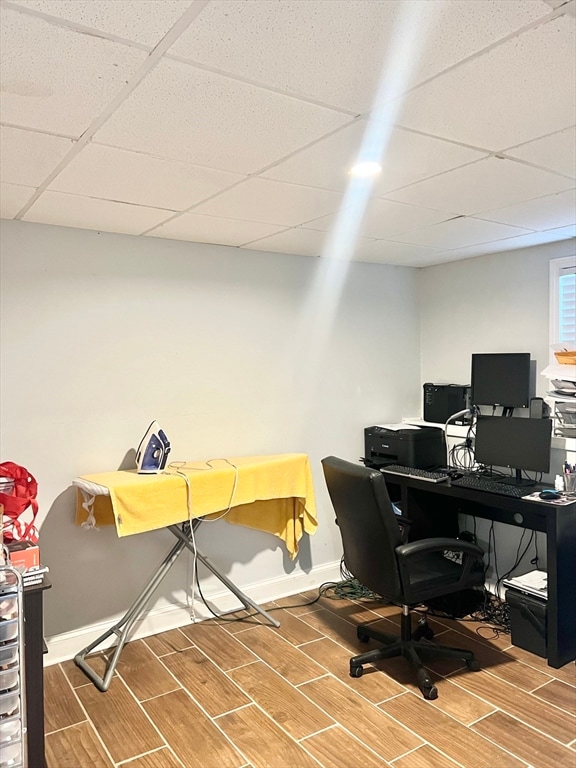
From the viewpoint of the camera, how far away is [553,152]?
2.03 metres

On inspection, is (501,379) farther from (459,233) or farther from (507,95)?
(507,95)

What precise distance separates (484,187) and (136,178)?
4.63 feet

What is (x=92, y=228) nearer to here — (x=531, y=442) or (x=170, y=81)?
(x=170, y=81)

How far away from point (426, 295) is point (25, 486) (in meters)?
3.13

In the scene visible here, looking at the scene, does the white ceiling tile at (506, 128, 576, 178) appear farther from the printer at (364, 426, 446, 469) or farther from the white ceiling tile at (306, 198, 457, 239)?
the printer at (364, 426, 446, 469)

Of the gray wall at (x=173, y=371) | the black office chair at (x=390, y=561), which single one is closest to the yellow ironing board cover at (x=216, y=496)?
the gray wall at (x=173, y=371)

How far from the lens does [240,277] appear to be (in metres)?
3.59

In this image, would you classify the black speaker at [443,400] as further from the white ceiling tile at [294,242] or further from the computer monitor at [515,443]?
the white ceiling tile at [294,242]

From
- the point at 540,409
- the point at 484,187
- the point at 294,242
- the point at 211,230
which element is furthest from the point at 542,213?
the point at 211,230

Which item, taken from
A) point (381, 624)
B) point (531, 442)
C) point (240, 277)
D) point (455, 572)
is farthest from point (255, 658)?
point (240, 277)

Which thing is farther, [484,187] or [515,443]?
[515,443]

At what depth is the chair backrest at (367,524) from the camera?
8.50 feet

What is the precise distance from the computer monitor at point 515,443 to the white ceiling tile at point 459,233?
3.46ft

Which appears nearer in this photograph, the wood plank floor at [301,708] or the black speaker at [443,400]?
Result: the wood plank floor at [301,708]
